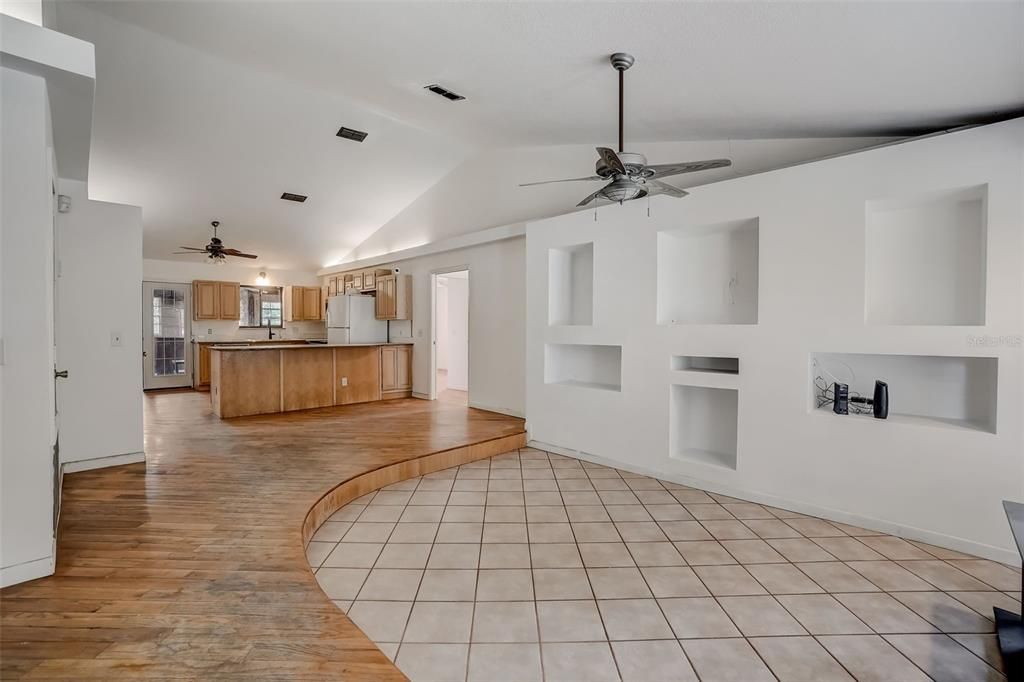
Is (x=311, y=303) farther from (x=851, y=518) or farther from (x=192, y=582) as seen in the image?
(x=851, y=518)

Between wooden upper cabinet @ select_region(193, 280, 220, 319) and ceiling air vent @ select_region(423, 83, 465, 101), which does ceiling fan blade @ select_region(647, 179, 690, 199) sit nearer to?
ceiling air vent @ select_region(423, 83, 465, 101)

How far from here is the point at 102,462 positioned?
371cm

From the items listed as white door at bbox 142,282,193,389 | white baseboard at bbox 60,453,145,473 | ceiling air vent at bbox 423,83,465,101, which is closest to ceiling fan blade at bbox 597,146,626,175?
ceiling air vent at bbox 423,83,465,101

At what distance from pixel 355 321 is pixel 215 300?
3.43 meters

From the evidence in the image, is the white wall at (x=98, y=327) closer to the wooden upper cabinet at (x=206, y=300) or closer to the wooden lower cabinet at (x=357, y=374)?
the wooden lower cabinet at (x=357, y=374)

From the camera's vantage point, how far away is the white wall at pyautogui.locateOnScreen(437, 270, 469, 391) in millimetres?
8961

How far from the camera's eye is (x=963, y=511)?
108 inches

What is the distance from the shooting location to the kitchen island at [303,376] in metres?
5.73

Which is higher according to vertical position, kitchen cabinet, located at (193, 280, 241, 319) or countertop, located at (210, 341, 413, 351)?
kitchen cabinet, located at (193, 280, 241, 319)

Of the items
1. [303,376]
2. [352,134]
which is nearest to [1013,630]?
[352,134]

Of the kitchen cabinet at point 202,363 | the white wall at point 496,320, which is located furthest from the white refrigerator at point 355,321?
the kitchen cabinet at point 202,363

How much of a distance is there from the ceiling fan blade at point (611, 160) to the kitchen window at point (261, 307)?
358 inches

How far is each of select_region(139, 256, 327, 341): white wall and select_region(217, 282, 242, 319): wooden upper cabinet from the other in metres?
0.19

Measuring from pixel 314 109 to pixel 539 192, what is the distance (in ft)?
8.47
